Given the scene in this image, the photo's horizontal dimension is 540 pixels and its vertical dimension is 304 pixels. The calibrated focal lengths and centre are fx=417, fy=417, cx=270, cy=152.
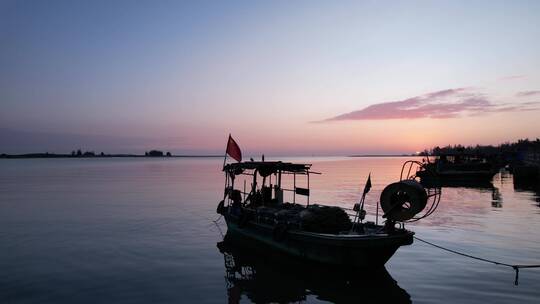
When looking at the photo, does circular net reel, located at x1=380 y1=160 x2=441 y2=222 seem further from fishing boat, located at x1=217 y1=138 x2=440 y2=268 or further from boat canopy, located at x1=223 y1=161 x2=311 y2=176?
boat canopy, located at x1=223 y1=161 x2=311 y2=176

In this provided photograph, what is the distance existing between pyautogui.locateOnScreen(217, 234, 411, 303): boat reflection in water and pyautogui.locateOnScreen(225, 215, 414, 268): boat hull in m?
0.44

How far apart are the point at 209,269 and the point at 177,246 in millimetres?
4173

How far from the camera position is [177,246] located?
20078 mm

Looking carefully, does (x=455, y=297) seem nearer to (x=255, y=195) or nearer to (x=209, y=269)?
(x=209, y=269)

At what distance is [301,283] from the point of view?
14.3m

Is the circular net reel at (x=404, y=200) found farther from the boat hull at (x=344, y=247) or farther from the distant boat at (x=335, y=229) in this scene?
the boat hull at (x=344, y=247)

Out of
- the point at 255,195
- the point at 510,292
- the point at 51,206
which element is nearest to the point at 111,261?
the point at 255,195

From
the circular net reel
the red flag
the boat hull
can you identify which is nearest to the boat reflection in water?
the boat hull

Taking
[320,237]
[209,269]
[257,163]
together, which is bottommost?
[209,269]

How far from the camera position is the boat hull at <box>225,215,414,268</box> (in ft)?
45.5

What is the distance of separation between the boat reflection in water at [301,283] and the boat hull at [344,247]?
44 cm

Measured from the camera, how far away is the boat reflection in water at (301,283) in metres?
13.0

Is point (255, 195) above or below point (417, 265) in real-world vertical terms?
above

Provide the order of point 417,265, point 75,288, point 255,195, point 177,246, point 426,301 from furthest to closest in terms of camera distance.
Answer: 1. point 255,195
2. point 177,246
3. point 417,265
4. point 75,288
5. point 426,301
